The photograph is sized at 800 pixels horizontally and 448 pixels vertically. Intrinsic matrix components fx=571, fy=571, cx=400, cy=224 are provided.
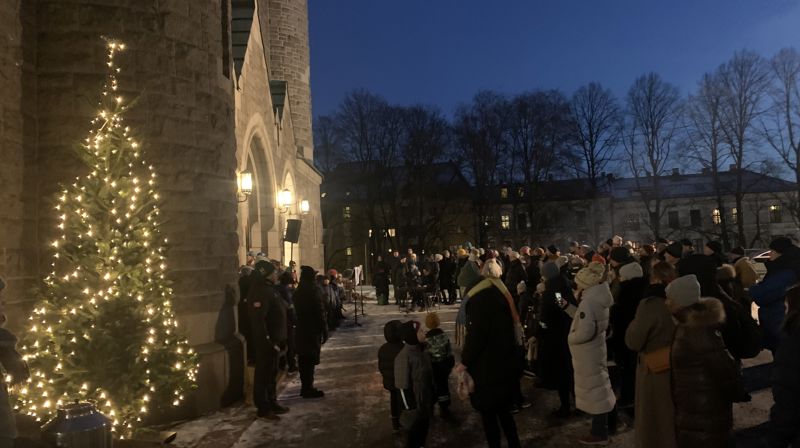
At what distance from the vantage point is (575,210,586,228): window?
1982 inches

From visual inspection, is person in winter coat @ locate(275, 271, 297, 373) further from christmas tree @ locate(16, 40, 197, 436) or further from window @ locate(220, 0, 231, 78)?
window @ locate(220, 0, 231, 78)

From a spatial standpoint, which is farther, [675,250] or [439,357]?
[675,250]

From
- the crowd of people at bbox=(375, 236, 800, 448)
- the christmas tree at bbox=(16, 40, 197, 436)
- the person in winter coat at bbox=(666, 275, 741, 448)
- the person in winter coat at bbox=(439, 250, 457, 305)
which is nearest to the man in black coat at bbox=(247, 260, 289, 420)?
the christmas tree at bbox=(16, 40, 197, 436)

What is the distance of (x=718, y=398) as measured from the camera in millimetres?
3738

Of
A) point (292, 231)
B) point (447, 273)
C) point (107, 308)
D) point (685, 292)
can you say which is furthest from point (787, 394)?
point (447, 273)

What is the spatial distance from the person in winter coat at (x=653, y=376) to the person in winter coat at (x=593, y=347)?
→ 79 centimetres

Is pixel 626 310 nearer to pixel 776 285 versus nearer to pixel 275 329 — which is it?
pixel 776 285

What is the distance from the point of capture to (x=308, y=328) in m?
7.90

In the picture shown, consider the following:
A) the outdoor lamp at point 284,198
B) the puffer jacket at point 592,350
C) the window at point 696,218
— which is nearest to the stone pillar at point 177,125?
the puffer jacket at point 592,350

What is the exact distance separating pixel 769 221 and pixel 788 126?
1030 inches

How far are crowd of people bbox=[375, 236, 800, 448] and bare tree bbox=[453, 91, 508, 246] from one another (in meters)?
32.7

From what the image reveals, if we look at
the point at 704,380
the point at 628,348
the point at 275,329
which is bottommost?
the point at 628,348

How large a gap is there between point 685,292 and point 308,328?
5247mm

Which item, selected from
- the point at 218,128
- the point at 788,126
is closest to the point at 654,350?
the point at 218,128
